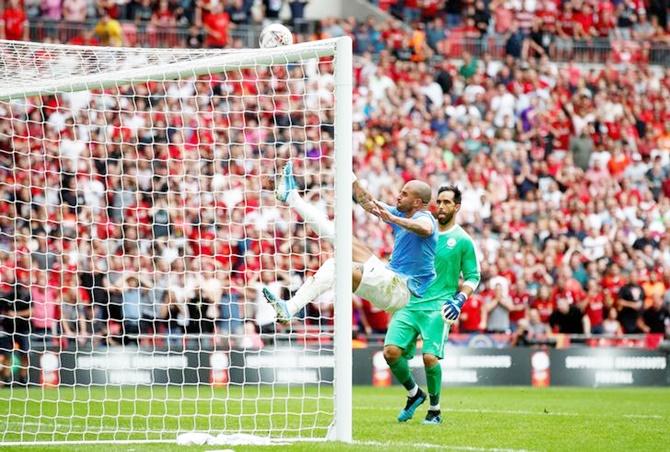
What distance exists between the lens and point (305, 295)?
38.5ft

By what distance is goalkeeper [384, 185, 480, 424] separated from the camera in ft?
44.5

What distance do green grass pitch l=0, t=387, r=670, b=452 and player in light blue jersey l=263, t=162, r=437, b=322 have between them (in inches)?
50.6

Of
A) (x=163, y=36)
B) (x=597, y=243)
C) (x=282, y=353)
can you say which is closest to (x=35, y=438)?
(x=282, y=353)

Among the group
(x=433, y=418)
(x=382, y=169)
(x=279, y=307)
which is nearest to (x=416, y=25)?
(x=382, y=169)

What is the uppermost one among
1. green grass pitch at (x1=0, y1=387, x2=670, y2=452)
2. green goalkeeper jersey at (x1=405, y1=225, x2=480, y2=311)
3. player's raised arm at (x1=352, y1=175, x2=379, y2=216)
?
player's raised arm at (x1=352, y1=175, x2=379, y2=216)

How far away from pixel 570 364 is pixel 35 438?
40.5ft

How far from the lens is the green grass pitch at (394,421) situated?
11602mm

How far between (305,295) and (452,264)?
108 inches

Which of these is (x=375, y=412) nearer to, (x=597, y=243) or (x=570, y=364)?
(x=570, y=364)

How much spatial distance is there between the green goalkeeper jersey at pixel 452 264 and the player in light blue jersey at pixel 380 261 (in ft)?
1.30

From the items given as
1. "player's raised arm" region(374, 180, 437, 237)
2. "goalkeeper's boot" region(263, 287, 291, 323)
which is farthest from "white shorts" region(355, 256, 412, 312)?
"goalkeeper's boot" region(263, 287, 291, 323)

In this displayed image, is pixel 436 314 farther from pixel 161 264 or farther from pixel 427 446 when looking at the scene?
pixel 161 264

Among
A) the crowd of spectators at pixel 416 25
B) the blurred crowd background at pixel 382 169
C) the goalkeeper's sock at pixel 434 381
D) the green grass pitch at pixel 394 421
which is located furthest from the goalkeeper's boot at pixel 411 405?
the crowd of spectators at pixel 416 25

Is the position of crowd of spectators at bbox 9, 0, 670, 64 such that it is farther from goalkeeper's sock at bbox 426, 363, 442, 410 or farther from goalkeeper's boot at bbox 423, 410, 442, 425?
goalkeeper's boot at bbox 423, 410, 442, 425
